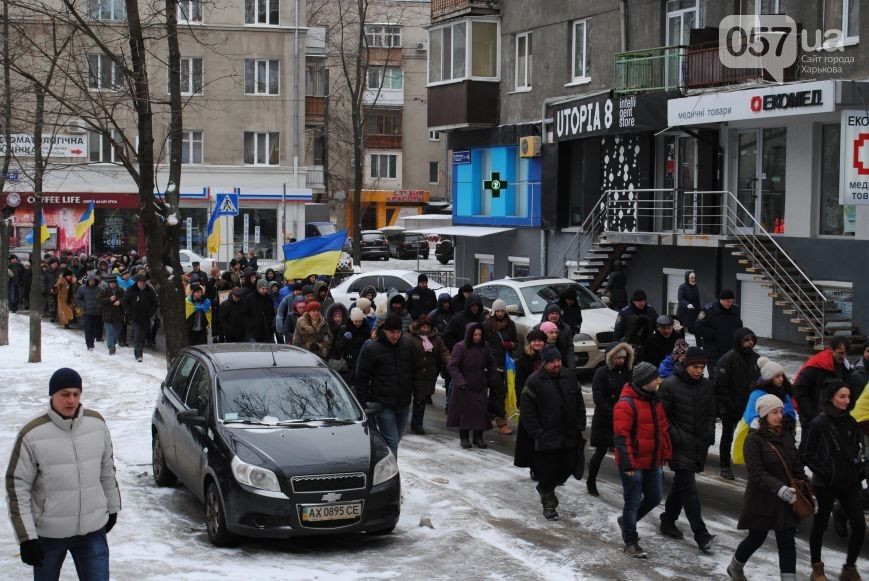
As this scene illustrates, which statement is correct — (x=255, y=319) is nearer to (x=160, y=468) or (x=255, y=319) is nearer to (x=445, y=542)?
(x=160, y=468)

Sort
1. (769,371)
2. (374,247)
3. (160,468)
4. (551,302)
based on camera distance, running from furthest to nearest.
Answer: (374,247)
(551,302)
(160,468)
(769,371)

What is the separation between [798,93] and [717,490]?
11715 mm

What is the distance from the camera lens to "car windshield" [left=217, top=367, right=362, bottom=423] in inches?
400

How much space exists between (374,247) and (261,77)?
11.9 m

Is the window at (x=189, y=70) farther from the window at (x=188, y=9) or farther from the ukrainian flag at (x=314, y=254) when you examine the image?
the ukrainian flag at (x=314, y=254)

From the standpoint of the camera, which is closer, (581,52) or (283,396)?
(283,396)

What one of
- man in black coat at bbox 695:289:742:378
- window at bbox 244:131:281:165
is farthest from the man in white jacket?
window at bbox 244:131:281:165

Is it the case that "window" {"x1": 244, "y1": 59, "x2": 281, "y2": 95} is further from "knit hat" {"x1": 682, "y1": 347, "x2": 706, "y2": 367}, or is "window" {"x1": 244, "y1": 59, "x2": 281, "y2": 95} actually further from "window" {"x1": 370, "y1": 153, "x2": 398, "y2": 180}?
"knit hat" {"x1": 682, "y1": 347, "x2": 706, "y2": 367}

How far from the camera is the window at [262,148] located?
168 ft

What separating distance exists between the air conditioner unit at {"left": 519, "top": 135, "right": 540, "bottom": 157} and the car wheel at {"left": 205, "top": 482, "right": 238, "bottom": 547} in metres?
24.2

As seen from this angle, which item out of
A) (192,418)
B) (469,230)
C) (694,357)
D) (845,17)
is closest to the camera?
(694,357)

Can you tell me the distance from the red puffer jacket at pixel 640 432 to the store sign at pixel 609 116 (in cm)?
1790

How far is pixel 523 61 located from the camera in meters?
34.1

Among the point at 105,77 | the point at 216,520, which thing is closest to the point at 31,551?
the point at 216,520
